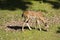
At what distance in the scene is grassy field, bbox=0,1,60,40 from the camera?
11531 mm

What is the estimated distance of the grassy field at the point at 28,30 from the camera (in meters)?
11.5

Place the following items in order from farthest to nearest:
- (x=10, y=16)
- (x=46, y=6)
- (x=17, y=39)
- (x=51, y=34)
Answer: (x=46, y=6) → (x=10, y=16) → (x=51, y=34) → (x=17, y=39)

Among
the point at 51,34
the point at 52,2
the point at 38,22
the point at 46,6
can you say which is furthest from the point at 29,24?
the point at 52,2

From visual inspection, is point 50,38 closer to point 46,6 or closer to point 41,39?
point 41,39

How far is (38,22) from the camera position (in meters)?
12.6

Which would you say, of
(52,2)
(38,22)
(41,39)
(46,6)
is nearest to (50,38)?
(41,39)

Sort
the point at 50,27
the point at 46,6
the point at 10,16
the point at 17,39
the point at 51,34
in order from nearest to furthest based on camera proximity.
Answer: the point at 17,39
the point at 51,34
the point at 50,27
the point at 10,16
the point at 46,6

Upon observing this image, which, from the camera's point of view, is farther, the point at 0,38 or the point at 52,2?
the point at 52,2

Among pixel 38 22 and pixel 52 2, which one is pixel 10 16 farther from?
pixel 52 2

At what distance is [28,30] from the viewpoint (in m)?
12.2

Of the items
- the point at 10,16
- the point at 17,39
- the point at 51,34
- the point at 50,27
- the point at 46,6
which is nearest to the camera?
the point at 17,39

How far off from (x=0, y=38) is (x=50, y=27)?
291 centimetres

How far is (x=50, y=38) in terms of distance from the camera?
11516 mm

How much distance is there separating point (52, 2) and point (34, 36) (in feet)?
25.1
